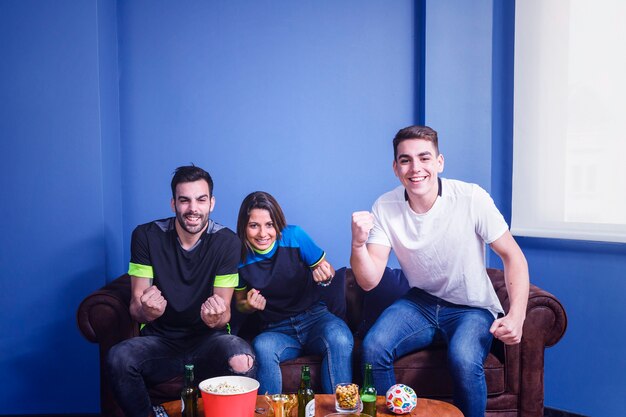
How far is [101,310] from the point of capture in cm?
232

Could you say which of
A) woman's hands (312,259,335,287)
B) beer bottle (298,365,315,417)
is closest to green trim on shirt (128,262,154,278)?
woman's hands (312,259,335,287)

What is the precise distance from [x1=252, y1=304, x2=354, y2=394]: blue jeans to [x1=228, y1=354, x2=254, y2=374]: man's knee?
0.09 metres

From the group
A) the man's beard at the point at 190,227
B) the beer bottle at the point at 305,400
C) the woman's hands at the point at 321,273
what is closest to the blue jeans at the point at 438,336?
the woman's hands at the point at 321,273

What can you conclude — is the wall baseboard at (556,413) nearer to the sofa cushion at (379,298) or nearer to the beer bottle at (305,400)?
the sofa cushion at (379,298)

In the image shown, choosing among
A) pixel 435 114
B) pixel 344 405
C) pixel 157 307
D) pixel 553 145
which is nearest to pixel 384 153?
pixel 435 114

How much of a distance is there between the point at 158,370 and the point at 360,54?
1911 millimetres

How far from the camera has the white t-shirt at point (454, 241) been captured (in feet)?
7.76

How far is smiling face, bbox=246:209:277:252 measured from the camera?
2.55m

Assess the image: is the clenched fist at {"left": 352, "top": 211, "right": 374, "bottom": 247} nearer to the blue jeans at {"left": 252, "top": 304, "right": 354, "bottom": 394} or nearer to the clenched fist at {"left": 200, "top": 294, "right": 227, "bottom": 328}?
the blue jeans at {"left": 252, "top": 304, "right": 354, "bottom": 394}

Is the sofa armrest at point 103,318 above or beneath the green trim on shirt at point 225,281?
beneath

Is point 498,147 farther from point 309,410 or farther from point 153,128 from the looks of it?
point 309,410

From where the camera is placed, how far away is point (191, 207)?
241 cm

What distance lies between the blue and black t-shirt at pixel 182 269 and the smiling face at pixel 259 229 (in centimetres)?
12

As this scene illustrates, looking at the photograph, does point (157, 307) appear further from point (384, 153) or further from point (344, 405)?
point (384, 153)
